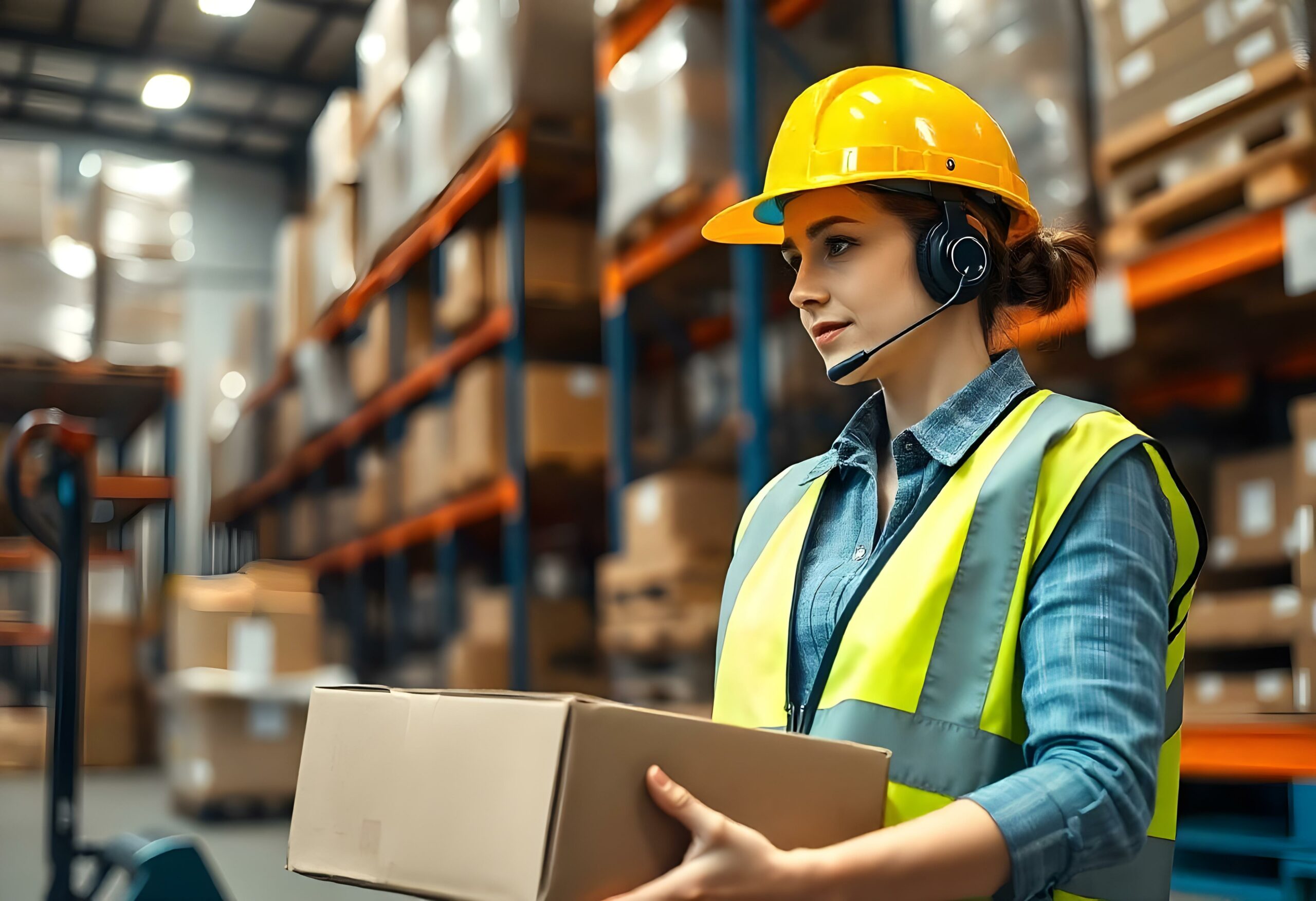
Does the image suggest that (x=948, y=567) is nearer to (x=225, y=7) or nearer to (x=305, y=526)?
(x=305, y=526)

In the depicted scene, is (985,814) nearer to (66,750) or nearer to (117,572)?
(66,750)

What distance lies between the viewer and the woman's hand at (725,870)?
37.9 inches

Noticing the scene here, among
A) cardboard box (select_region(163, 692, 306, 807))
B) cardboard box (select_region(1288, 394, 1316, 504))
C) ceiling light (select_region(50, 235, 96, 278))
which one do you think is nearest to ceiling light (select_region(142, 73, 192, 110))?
ceiling light (select_region(50, 235, 96, 278))

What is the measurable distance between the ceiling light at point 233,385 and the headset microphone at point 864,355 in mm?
9482

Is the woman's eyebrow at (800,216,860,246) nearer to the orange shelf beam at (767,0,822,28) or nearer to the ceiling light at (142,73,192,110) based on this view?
the orange shelf beam at (767,0,822,28)

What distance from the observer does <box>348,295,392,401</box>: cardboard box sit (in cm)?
715

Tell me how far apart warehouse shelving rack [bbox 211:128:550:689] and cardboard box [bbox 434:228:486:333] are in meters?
0.08

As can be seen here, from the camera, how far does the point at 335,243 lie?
7711 mm

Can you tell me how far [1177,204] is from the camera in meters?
2.81

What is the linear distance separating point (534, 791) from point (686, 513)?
323cm

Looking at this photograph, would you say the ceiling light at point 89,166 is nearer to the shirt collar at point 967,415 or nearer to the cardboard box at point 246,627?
the cardboard box at point 246,627

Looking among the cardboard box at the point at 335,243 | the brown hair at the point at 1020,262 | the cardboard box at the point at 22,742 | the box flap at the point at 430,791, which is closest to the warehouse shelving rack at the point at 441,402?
the cardboard box at the point at 335,243

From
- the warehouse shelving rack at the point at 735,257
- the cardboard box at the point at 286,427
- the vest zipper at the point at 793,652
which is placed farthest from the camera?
the cardboard box at the point at 286,427

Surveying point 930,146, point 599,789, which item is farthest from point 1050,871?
point 930,146
